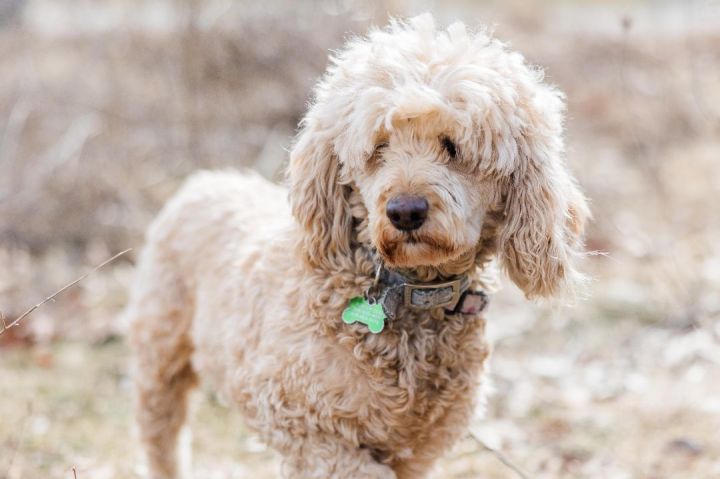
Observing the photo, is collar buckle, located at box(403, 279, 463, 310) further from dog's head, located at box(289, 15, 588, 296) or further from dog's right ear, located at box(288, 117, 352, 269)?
dog's right ear, located at box(288, 117, 352, 269)

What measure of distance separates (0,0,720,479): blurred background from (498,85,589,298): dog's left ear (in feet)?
1.34

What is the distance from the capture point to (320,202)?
327 cm

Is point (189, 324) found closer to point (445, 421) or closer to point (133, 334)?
point (133, 334)

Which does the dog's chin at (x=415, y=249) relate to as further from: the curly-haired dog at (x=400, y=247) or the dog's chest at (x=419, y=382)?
the dog's chest at (x=419, y=382)

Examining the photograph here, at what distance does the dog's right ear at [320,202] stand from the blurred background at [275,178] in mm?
968

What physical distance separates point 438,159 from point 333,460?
1.14m

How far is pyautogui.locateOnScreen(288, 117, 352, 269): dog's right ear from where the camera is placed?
10.6 ft

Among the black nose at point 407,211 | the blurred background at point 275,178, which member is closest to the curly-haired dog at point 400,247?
the black nose at point 407,211

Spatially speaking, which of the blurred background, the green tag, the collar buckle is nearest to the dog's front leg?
the green tag

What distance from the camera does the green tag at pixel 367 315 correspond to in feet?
10.3

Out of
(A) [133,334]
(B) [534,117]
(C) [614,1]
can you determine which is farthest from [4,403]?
(C) [614,1]

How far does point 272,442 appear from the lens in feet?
10.9

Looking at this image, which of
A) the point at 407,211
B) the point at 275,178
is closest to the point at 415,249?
the point at 407,211

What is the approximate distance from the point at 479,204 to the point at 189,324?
67.6 inches
